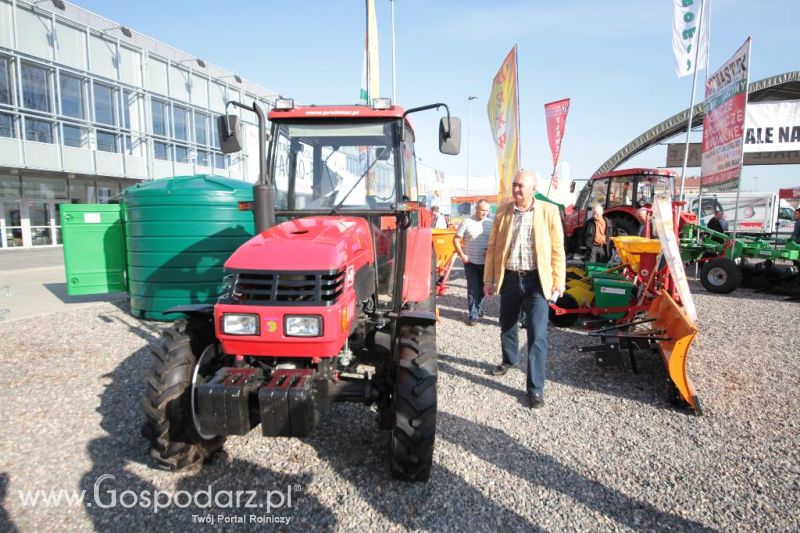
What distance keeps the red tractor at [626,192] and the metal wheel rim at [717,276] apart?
1.86 m

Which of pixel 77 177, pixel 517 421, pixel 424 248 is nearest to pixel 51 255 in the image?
pixel 77 177

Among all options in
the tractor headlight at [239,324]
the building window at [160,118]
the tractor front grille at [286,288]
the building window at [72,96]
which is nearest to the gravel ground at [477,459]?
the tractor headlight at [239,324]

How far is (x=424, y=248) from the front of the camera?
4.07 metres

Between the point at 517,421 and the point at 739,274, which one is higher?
the point at 739,274

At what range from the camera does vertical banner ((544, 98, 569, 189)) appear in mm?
10445

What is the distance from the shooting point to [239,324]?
2303 millimetres

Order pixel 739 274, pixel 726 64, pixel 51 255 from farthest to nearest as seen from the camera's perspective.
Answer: pixel 51 255 < pixel 726 64 < pixel 739 274

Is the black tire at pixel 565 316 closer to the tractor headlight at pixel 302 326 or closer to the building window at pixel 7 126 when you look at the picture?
the tractor headlight at pixel 302 326

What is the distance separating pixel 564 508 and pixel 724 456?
126 centimetres

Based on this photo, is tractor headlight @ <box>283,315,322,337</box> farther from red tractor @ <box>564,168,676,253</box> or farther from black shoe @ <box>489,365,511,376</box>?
red tractor @ <box>564,168,676,253</box>

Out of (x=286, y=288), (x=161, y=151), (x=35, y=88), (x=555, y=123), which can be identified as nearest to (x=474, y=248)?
(x=286, y=288)

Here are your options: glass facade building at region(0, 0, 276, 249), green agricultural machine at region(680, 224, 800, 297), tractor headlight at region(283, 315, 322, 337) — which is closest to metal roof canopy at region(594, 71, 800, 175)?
green agricultural machine at region(680, 224, 800, 297)

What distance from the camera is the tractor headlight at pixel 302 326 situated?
88.9 inches

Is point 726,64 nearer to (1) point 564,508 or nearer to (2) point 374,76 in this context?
(2) point 374,76
